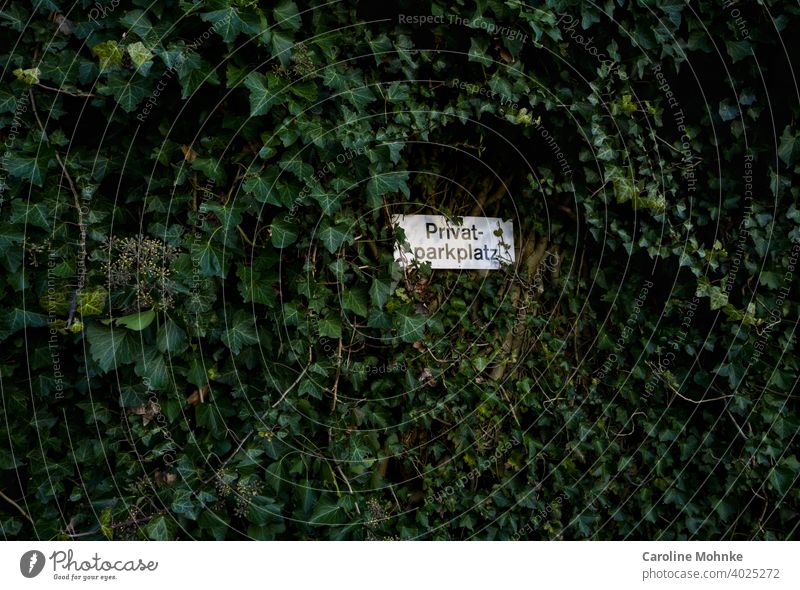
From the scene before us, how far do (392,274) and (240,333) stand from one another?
596mm

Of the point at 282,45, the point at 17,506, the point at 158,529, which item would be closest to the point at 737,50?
the point at 282,45

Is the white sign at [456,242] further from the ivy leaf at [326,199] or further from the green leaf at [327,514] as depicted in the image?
the green leaf at [327,514]

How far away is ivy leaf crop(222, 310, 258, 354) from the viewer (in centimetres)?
233

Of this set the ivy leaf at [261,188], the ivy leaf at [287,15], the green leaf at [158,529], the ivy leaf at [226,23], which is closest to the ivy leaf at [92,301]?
the ivy leaf at [261,188]

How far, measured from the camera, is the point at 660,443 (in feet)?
9.90

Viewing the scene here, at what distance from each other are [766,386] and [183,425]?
2252 mm

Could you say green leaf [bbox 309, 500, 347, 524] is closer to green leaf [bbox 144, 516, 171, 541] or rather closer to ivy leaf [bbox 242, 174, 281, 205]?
green leaf [bbox 144, 516, 171, 541]

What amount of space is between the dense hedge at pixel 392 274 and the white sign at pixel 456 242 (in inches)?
2.4

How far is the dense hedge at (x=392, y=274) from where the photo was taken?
2.26 metres

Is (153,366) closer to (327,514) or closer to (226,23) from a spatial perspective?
(327,514)

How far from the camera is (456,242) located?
2975 mm

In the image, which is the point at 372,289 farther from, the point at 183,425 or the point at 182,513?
the point at 182,513

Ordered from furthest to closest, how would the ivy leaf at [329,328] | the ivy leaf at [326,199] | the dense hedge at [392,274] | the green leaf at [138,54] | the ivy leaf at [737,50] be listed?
the ivy leaf at [737,50]
the ivy leaf at [329,328]
the ivy leaf at [326,199]
the dense hedge at [392,274]
the green leaf at [138,54]

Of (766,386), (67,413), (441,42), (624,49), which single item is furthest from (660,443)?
(67,413)
